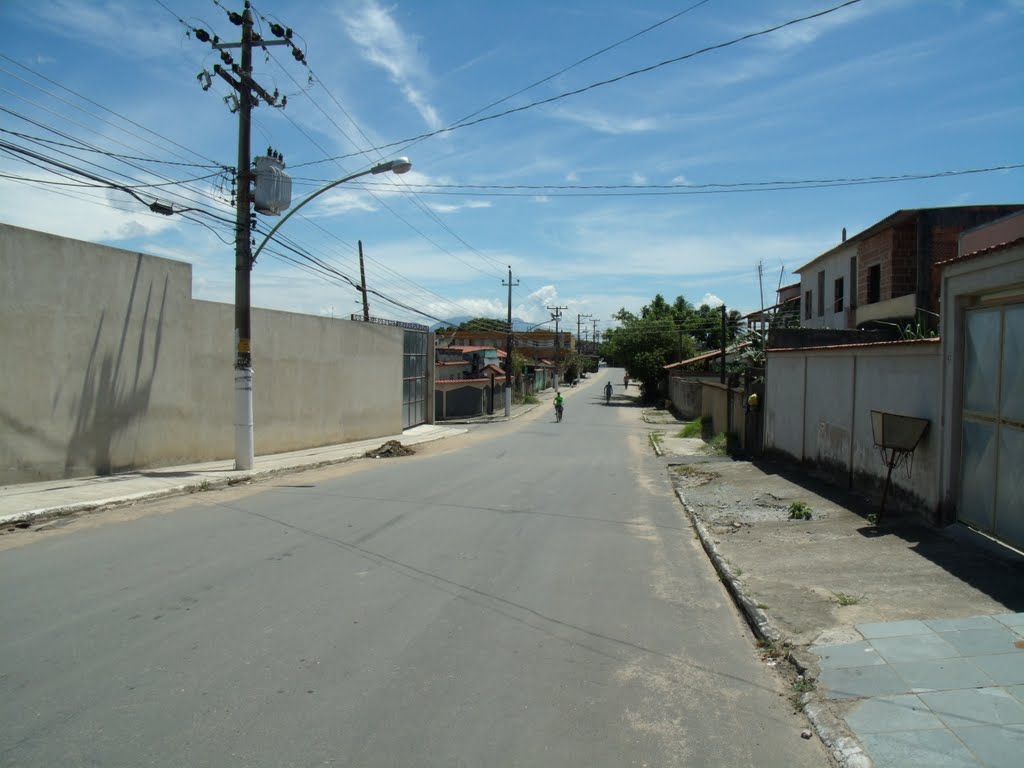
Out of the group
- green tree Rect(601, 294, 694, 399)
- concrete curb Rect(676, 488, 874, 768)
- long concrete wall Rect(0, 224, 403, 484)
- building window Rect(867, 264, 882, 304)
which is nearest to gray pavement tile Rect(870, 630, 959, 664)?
concrete curb Rect(676, 488, 874, 768)

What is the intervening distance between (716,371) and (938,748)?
165 feet

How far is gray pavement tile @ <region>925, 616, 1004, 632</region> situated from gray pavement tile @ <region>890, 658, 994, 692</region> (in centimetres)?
66

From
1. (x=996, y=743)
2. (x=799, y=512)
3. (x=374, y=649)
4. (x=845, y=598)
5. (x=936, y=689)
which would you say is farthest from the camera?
(x=799, y=512)

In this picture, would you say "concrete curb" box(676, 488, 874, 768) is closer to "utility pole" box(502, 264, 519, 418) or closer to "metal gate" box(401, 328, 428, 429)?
"metal gate" box(401, 328, 428, 429)

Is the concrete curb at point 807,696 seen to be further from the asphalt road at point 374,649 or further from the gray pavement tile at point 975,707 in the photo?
the gray pavement tile at point 975,707

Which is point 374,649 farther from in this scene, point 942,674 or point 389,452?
point 389,452

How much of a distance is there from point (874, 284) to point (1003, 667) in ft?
78.0

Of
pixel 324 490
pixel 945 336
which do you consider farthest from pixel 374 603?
pixel 324 490

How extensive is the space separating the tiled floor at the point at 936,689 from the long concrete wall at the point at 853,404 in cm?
370

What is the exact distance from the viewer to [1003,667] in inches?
185

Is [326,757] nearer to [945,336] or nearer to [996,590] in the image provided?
[996,590]

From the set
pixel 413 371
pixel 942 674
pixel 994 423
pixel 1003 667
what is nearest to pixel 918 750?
pixel 942 674

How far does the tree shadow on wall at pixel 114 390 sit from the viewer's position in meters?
14.1

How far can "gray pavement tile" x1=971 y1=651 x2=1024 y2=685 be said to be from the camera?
4.51 metres
